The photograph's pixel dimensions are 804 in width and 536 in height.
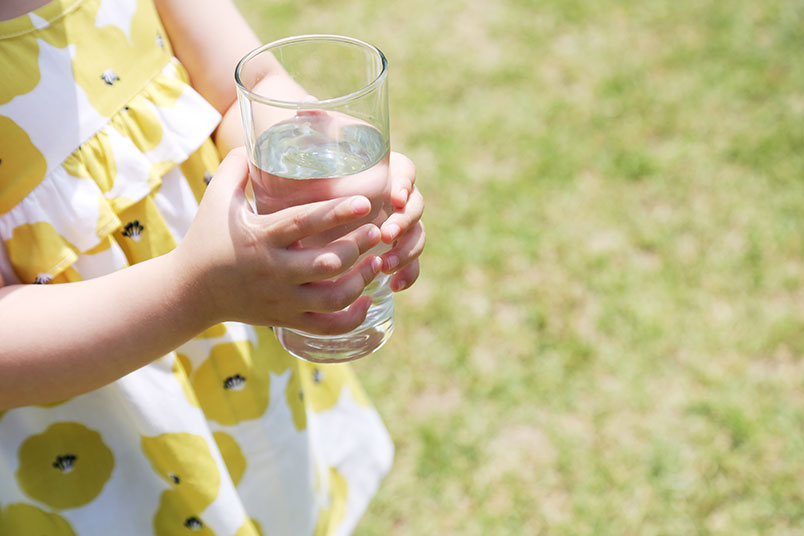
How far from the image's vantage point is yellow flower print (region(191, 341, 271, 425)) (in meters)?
1.15

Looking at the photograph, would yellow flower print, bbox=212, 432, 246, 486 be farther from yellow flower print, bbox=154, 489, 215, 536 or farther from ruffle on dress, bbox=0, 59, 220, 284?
ruffle on dress, bbox=0, 59, 220, 284

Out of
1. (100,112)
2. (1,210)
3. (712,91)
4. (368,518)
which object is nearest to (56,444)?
(1,210)

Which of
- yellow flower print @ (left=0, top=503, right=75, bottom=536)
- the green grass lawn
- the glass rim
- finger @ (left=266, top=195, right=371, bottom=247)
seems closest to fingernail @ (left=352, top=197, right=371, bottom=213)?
finger @ (left=266, top=195, right=371, bottom=247)

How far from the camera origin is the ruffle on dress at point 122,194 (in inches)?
38.5

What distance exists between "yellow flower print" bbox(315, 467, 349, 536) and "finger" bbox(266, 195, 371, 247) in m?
0.65

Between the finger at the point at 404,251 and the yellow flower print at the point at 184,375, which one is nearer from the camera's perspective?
the finger at the point at 404,251

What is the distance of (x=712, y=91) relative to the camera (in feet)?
Result: 9.62

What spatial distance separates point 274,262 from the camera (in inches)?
33.9

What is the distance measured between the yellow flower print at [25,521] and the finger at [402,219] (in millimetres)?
588

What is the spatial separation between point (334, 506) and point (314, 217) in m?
0.73

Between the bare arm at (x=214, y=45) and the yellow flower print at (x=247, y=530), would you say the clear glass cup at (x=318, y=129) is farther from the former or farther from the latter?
the yellow flower print at (x=247, y=530)

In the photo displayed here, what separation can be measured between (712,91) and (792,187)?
0.55 meters

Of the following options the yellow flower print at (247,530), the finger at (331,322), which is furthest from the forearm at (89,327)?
the yellow flower print at (247,530)

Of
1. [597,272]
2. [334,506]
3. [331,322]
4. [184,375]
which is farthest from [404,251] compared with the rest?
[597,272]
